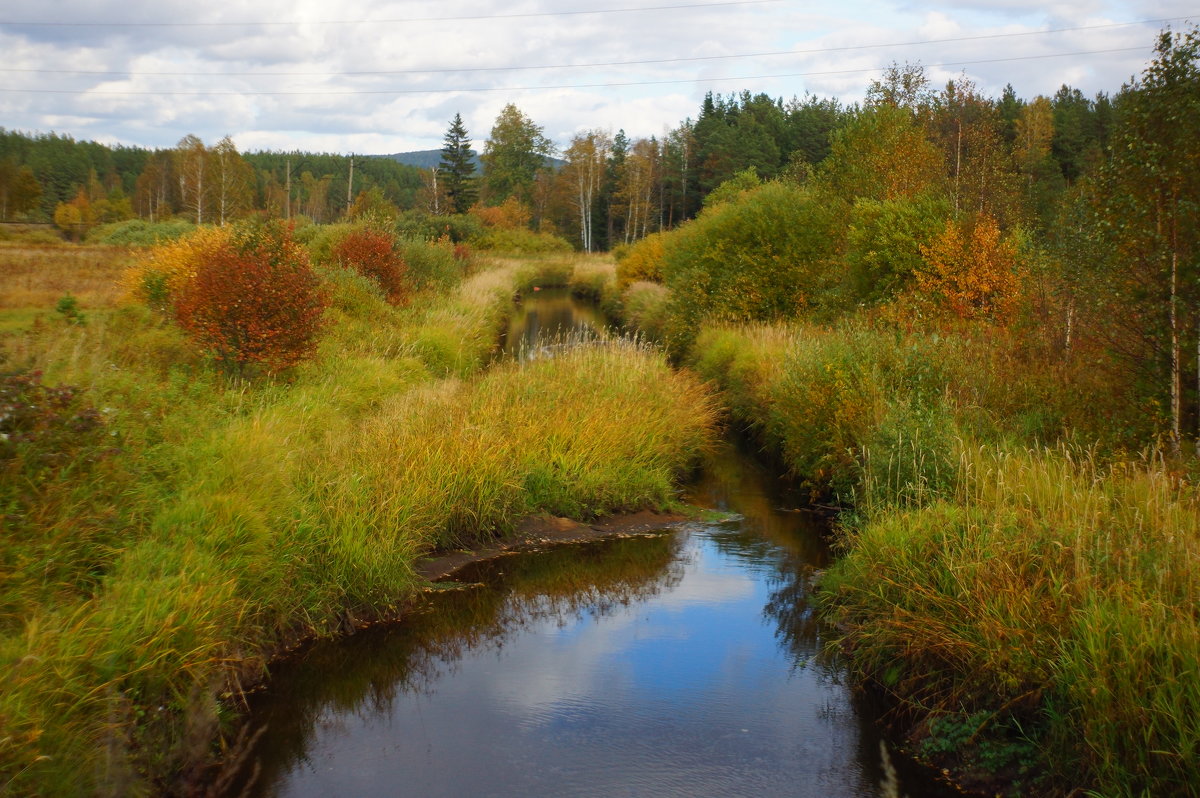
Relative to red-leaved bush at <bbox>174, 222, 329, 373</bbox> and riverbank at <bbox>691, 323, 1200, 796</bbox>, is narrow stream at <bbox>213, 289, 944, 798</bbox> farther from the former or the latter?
red-leaved bush at <bbox>174, 222, 329, 373</bbox>

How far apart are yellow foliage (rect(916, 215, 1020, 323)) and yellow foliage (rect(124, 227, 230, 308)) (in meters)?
13.4

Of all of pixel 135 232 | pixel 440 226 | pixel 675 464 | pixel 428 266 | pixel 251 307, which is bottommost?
pixel 675 464

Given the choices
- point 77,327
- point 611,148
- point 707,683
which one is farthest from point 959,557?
point 611,148

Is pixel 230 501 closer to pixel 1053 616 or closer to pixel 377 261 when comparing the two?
pixel 1053 616

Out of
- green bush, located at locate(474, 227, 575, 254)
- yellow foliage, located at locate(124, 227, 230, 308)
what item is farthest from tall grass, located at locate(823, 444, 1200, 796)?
green bush, located at locate(474, 227, 575, 254)

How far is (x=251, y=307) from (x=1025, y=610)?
9.93 meters

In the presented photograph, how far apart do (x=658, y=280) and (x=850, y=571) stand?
2939 cm

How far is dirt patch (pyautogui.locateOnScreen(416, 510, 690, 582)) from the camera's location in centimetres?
908

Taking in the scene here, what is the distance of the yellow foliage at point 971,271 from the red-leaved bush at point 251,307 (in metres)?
11.9

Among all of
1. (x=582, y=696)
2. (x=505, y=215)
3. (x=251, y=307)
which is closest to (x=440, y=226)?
(x=505, y=215)

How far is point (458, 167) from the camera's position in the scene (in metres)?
69.3

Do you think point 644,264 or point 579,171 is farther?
point 579,171

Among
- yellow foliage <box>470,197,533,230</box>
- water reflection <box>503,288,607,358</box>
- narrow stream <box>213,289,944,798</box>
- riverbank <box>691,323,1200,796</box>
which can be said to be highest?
yellow foliage <box>470,197,533,230</box>

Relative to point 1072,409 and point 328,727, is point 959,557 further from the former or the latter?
point 328,727
